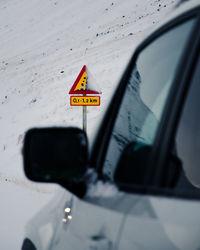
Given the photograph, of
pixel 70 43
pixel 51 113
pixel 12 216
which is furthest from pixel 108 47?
pixel 12 216

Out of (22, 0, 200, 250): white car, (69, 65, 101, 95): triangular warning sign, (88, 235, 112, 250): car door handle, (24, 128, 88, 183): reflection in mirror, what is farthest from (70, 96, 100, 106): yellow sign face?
(88, 235, 112, 250): car door handle

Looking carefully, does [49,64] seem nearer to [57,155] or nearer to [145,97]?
[145,97]

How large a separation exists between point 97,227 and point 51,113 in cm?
1608

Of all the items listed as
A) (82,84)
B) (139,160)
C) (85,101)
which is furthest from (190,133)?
(82,84)

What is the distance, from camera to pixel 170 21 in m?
1.44

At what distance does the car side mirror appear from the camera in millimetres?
1444

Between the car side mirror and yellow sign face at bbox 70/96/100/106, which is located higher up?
yellow sign face at bbox 70/96/100/106

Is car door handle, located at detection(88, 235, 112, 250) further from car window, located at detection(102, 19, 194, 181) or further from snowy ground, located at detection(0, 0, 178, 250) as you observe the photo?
snowy ground, located at detection(0, 0, 178, 250)

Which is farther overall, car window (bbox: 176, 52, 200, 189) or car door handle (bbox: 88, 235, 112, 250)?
car window (bbox: 176, 52, 200, 189)

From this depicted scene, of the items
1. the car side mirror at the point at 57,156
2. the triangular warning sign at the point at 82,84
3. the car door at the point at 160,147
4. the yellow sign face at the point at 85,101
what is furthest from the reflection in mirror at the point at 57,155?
the triangular warning sign at the point at 82,84

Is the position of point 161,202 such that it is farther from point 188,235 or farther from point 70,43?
point 70,43

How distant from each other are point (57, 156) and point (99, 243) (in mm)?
348

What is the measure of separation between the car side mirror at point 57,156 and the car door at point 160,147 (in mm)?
168

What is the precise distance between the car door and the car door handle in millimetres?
67
